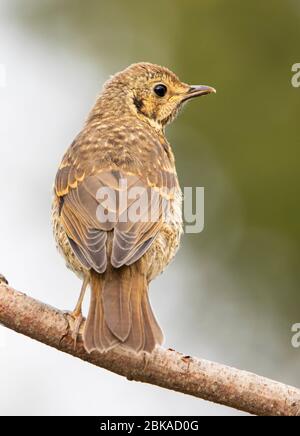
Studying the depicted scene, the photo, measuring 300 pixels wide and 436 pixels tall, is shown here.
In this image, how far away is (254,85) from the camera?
877 centimetres

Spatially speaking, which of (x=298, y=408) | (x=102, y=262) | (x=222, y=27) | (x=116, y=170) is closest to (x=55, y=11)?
(x=222, y=27)

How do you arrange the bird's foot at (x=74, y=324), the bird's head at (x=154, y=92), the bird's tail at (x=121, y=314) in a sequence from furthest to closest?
the bird's head at (x=154, y=92) → the bird's foot at (x=74, y=324) → the bird's tail at (x=121, y=314)

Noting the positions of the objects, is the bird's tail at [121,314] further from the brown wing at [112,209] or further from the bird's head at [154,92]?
the bird's head at [154,92]

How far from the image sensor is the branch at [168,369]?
5.68 metres

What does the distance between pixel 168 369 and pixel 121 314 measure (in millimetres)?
376

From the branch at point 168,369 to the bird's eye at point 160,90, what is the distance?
2487 mm

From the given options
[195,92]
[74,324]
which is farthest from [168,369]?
[195,92]

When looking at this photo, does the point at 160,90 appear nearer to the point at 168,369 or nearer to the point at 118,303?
the point at 118,303

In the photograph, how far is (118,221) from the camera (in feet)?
20.0

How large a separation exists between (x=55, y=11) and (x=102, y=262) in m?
4.29

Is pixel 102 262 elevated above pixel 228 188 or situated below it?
below

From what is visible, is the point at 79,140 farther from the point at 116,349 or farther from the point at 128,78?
the point at 116,349

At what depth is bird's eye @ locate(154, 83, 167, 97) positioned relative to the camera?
7.84m

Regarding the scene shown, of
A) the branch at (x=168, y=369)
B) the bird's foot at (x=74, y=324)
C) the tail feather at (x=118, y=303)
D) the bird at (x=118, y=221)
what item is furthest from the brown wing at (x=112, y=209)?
the branch at (x=168, y=369)
